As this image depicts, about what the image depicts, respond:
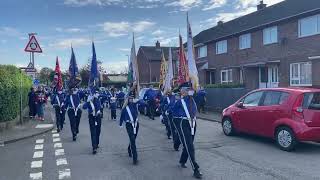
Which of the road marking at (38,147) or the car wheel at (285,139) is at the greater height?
the car wheel at (285,139)

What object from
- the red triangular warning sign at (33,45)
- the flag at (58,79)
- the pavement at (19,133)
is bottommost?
the pavement at (19,133)

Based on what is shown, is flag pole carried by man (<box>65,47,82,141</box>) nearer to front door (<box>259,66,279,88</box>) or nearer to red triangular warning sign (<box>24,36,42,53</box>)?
red triangular warning sign (<box>24,36,42,53</box>)

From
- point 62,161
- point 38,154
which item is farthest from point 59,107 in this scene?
point 62,161

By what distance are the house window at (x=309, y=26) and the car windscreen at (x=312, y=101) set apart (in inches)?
564

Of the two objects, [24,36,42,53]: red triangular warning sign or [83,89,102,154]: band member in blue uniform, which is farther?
[24,36,42,53]: red triangular warning sign

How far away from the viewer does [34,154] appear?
10422 millimetres

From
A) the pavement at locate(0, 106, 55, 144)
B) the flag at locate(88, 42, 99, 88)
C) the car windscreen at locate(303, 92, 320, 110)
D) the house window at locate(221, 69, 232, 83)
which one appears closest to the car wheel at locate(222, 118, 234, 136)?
the car windscreen at locate(303, 92, 320, 110)

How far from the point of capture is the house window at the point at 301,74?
24.6 metres

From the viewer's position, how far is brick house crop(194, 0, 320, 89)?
24.2 meters

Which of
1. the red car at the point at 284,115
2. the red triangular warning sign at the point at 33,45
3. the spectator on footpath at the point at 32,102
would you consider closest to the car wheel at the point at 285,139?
the red car at the point at 284,115

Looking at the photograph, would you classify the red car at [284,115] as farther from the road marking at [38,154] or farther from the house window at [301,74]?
the house window at [301,74]

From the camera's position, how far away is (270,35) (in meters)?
27.8

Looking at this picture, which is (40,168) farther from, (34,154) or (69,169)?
(34,154)

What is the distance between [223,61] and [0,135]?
23394 millimetres
